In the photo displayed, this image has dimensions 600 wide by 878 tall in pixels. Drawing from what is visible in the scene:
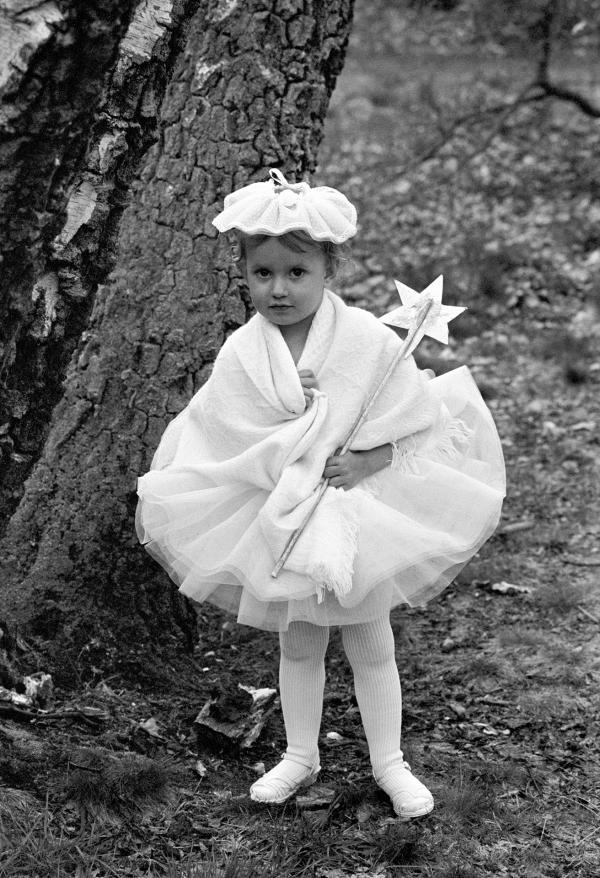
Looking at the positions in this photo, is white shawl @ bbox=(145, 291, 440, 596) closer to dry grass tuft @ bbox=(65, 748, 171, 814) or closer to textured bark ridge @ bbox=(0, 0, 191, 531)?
textured bark ridge @ bbox=(0, 0, 191, 531)

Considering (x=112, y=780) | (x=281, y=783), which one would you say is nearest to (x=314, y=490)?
(x=281, y=783)

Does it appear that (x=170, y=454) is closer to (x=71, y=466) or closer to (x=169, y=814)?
(x=71, y=466)

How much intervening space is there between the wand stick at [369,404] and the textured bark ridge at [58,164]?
2.60 feet

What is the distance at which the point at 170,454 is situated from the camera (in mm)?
3324

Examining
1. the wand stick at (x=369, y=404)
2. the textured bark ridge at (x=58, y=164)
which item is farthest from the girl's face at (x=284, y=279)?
the textured bark ridge at (x=58, y=164)

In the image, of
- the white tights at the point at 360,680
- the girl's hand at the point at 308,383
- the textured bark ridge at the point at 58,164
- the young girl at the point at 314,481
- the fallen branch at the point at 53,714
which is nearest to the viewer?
the textured bark ridge at the point at 58,164

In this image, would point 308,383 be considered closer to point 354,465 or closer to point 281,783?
point 354,465

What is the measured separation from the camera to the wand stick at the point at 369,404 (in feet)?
9.54

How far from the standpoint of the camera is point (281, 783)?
3.25m

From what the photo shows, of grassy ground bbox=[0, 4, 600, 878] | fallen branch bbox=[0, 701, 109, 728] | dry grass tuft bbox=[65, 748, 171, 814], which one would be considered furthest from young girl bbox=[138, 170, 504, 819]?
fallen branch bbox=[0, 701, 109, 728]

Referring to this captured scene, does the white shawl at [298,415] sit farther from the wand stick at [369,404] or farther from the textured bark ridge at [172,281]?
the textured bark ridge at [172,281]

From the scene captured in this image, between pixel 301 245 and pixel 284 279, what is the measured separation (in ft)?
0.36

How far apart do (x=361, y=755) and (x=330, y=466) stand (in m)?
1.15

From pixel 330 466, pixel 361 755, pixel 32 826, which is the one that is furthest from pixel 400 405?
pixel 32 826
